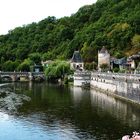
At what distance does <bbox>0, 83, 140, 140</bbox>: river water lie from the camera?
42062 millimetres

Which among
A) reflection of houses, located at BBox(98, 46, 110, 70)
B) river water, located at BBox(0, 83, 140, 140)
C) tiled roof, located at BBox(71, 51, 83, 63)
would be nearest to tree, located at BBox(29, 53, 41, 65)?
tiled roof, located at BBox(71, 51, 83, 63)

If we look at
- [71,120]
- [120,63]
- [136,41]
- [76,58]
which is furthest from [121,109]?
[136,41]

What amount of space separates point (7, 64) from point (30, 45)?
2826 centimetres

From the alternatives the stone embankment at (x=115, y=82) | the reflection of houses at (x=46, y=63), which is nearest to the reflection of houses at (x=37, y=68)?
the reflection of houses at (x=46, y=63)

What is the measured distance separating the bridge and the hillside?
14481 mm

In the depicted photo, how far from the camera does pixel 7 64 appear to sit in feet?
552

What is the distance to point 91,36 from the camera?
6097 inches

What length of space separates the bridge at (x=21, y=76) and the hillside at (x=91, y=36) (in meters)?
14.5

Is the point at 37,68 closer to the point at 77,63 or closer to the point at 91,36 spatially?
the point at 91,36

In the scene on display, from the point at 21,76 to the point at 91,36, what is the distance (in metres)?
25.6

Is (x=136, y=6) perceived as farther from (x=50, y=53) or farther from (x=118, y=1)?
(x=50, y=53)

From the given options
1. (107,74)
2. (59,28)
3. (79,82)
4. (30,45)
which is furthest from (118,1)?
(107,74)

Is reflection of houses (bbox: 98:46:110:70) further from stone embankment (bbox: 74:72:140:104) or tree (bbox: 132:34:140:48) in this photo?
tree (bbox: 132:34:140:48)

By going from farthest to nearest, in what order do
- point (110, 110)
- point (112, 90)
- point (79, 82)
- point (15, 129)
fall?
Result: point (79, 82) → point (112, 90) → point (110, 110) → point (15, 129)
